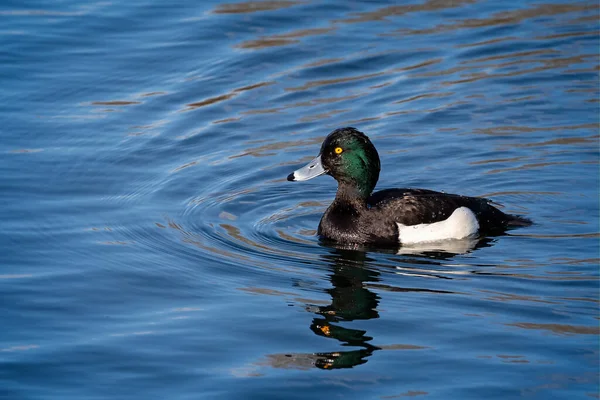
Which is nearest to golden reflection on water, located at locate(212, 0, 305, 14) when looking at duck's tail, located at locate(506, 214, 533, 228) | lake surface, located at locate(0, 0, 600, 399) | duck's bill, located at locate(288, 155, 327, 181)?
lake surface, located at locate(0, 0, 600, 399)

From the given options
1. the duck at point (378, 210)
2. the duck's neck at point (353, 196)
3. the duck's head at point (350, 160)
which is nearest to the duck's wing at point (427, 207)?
the duck at point (378, 210)

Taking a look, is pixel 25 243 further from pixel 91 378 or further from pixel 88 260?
pixel 91 378

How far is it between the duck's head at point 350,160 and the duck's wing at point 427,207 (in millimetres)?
264

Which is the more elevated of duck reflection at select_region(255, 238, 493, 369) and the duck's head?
the duck's head

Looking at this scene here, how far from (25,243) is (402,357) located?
413cm

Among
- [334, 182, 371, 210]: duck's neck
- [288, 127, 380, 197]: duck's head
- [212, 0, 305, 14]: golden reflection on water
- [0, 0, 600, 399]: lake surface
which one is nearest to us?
[0, 0, 600, 399]: lake surface

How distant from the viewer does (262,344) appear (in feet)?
26.2

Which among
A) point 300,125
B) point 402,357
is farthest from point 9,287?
point 300,125

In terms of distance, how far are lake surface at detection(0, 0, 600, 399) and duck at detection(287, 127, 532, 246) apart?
0.24m

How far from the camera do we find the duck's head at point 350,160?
10.7 m

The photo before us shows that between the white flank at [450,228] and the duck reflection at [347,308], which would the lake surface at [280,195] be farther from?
the white flank at [450,228]

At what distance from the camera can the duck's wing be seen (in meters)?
10.6

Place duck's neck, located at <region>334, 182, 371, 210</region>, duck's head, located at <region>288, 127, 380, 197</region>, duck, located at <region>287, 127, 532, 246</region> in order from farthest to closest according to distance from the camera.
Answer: duck's neck, located at <region>334, 182, 371, 210</region>, duck's head, located at <region>288, 127, 380, 197</region>, duck, located at <region>287, 127, 532, 246</region>

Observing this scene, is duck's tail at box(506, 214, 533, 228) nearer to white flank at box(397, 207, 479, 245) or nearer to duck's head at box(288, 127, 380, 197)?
white flank at box(397, 207, 479, 245)
